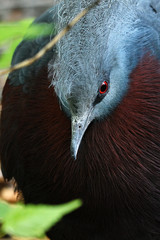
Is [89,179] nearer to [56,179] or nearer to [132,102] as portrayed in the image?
[56,179]

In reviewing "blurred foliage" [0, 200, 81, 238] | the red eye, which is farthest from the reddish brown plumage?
"blurred foliage" [0, 200, 81, 238]

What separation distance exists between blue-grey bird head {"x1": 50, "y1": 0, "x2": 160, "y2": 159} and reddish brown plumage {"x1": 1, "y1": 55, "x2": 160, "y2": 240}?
10 centimetres

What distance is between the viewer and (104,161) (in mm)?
2336

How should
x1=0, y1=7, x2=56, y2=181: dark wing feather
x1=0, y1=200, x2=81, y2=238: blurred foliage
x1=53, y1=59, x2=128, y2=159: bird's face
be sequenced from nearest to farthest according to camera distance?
x1=0, y1=200, x2=81, y2=238: blurred foliage, x1=53, y1=59, x2=128, y2=159: bird's face, x1=0, y1=7, x2=56, y2=181: dark wing feather

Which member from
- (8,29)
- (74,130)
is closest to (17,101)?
(74,130)

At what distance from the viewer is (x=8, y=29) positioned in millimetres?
1378

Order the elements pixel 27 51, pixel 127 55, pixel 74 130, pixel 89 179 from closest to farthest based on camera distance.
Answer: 1. pixel 74 130
2. pixel 127 55
3. pixel 89 179
4. pixel 27 51

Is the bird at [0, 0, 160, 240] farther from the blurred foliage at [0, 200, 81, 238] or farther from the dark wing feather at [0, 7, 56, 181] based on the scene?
the blurred foliage at [0, 200, 81, 238]

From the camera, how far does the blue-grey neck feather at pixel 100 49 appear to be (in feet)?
6.41

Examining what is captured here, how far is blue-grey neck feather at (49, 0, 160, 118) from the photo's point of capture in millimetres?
1954

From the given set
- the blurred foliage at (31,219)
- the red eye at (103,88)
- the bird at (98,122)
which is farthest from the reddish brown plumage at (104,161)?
the blurred foliage at (31,219)

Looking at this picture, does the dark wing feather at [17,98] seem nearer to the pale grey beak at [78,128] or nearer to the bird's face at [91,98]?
the bird's face at [91,98]

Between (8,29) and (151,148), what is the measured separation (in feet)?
4.06

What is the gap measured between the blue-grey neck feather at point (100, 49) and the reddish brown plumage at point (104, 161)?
0.33ft
